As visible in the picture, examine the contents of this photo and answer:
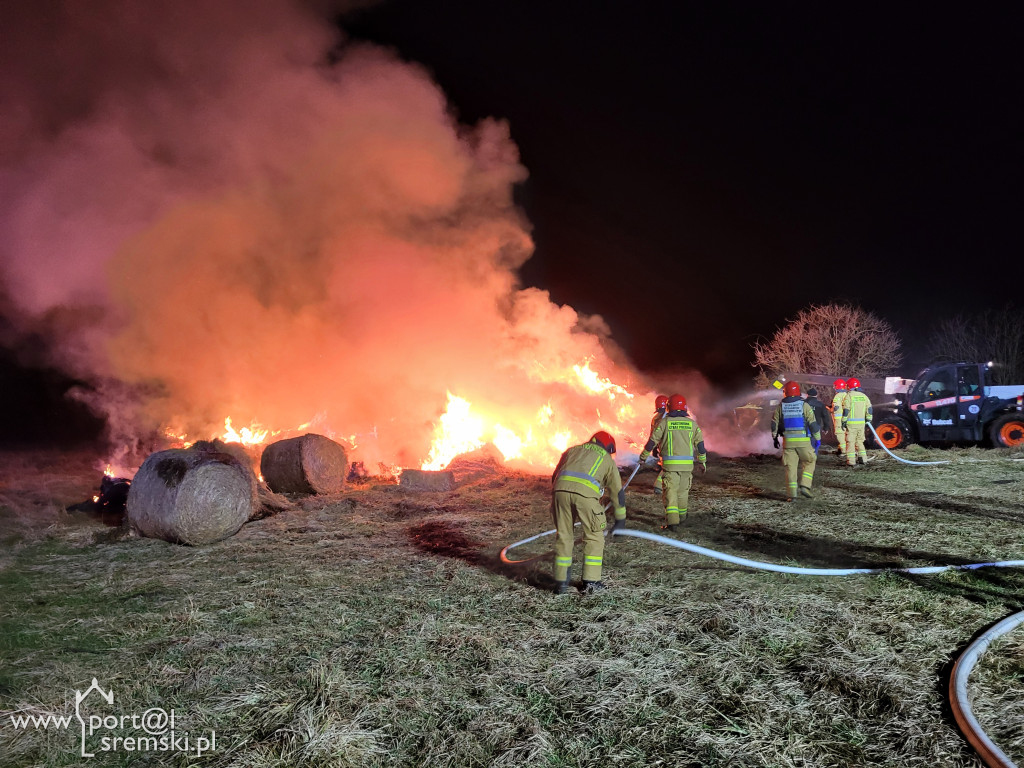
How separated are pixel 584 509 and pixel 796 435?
5.64 meters

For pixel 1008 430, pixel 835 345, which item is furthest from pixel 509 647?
pixel 835 345

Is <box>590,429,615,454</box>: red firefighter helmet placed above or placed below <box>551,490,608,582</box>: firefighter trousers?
above

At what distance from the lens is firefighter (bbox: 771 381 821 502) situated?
9.66 metres

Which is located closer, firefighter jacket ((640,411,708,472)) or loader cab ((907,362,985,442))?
firefighter jacket ((640,411,708,472))

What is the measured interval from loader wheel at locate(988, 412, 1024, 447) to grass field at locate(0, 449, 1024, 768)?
8.65m

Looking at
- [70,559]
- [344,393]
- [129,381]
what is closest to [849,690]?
[70,559]

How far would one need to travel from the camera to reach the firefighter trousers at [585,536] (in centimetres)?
556

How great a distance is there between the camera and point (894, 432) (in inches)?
640

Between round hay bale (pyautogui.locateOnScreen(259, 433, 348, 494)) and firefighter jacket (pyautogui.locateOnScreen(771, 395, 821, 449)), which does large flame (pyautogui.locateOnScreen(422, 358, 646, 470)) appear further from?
firefighter jacket (pyautogui.locateOnScreen(771, 395, 821, 449))

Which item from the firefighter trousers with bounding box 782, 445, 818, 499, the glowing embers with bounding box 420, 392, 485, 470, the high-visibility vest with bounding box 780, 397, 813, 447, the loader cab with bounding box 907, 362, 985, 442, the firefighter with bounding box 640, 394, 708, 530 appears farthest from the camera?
the loader cab with bounding box 907, 362, 985, 442

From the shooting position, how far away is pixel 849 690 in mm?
3619

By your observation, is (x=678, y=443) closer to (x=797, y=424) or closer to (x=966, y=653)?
(x=797, y=424)

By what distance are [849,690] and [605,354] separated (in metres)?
13.0

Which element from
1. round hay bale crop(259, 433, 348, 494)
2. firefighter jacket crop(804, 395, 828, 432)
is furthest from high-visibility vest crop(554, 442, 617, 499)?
round hay bale crop(259, 433, 348, 494)
